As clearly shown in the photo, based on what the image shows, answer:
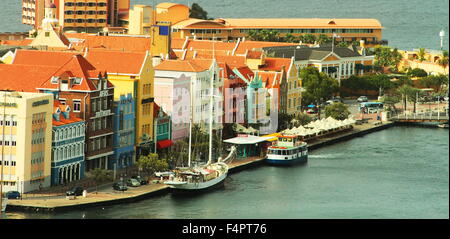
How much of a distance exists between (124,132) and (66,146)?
5541 millimetres

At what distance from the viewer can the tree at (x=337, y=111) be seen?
284 feet

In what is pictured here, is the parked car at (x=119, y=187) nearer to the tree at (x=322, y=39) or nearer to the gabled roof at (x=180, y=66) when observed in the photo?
the gabled roof at (x=180, y=66)

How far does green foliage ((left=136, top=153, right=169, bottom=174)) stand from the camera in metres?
64.6

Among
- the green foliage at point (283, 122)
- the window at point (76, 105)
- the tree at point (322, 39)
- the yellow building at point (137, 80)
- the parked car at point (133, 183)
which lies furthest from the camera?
the tree at point (322, 39)

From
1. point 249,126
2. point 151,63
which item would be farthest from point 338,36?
point 151,63

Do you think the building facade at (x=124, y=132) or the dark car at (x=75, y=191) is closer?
the dark car at (x=75, y=191)

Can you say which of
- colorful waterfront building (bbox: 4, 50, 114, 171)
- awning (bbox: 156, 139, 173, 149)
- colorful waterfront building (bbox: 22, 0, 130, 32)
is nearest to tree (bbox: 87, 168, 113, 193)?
colorful waterfront building (bbox: 4, 50, 114, 171)

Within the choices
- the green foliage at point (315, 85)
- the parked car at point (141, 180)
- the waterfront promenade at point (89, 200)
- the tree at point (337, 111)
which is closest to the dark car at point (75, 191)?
the waterfront promenade at point (89, 200)

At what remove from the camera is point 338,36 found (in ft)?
404

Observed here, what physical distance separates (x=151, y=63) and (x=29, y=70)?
6.46m

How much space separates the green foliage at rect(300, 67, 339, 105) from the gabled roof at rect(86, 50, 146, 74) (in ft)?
74.5

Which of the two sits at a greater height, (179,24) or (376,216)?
Result: (179,24)

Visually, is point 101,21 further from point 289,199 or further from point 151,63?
point 289,199

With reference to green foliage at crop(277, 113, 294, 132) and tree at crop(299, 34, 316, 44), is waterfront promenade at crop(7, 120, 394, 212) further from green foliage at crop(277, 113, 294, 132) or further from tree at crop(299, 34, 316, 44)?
tree at crop(299, 34, 316, 44)
